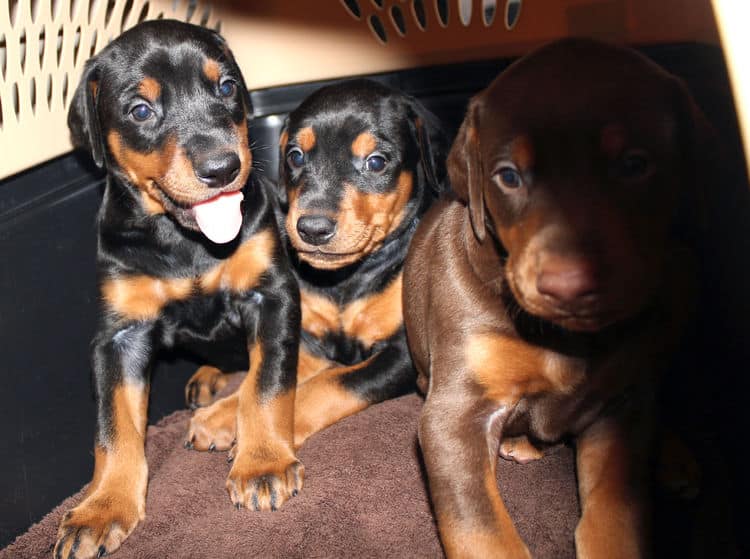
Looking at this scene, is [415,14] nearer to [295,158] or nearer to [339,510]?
[295,158]

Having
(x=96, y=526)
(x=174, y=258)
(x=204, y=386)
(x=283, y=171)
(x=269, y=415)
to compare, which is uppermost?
(x=283, y=171)

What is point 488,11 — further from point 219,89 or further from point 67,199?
point 67,199

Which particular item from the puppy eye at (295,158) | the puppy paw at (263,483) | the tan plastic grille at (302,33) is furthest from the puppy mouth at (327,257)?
the tan plastic grille at (302,33)

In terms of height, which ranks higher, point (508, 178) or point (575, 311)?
point (508, 178)

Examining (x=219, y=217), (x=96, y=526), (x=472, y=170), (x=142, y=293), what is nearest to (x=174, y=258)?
(x=142, y=293)

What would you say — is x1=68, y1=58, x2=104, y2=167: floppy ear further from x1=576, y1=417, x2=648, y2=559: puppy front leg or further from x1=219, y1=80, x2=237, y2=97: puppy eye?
x1=576, y1=417, x2=648, y2=559: puppy front leg

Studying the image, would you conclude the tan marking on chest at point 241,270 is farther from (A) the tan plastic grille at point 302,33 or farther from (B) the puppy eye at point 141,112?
(A) the tan plastic grille at point 302,33

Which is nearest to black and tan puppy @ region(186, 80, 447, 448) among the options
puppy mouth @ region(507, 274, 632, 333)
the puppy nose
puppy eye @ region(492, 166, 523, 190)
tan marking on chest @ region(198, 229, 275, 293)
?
tan marking on chest @ region(198, 229, 275, 293)
